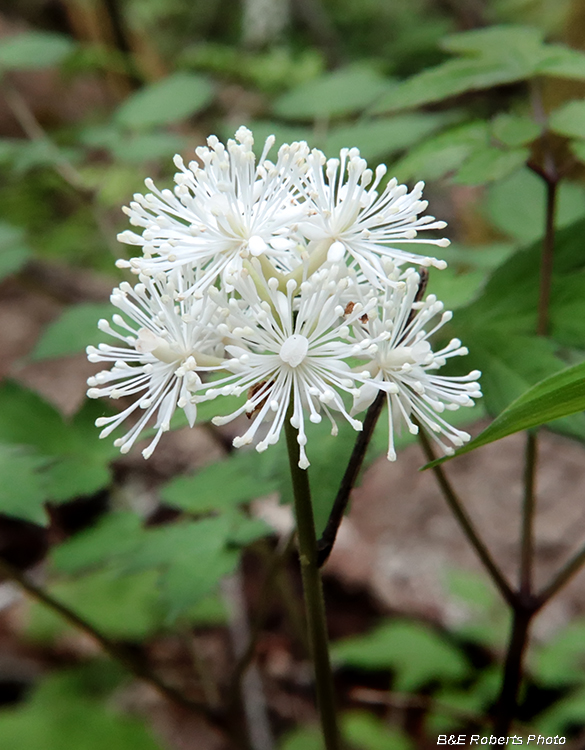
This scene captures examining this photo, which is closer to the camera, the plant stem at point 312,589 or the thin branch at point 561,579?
the plant stem at point 312,589

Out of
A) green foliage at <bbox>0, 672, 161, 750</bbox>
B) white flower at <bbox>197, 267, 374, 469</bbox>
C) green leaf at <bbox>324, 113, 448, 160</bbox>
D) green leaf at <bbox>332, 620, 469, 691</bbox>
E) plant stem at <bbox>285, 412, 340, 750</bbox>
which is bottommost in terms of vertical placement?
green foliage at <bbox>0, 672, 161, 750</bbox>

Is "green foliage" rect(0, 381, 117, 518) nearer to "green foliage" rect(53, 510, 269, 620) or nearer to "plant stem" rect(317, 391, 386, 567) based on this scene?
"green foliage" rect(53, 510, 269, 620)

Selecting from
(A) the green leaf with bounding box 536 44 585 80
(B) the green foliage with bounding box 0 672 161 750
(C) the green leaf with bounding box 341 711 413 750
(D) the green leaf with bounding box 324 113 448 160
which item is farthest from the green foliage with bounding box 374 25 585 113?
(C) the green leaf with bounding box 341 711 413 750

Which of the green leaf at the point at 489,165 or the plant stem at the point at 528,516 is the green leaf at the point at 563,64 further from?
the plant stem at the point at 528,516

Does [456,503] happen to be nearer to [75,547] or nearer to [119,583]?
[75,547]

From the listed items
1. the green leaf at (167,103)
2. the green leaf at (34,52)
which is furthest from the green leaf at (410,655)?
the green leaf at (34,52)
